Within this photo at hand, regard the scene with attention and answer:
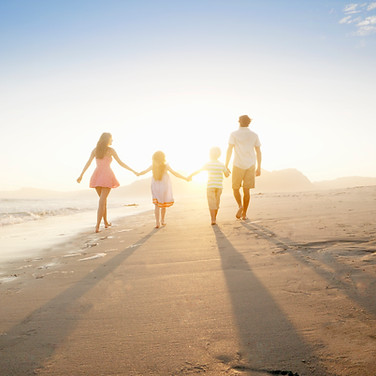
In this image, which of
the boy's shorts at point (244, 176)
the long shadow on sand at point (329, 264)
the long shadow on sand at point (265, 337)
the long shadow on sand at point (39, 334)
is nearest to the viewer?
the long shadow on sand at point (265, 337)

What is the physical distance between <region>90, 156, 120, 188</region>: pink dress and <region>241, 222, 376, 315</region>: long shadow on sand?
3757 mm

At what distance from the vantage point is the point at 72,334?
1.68 m

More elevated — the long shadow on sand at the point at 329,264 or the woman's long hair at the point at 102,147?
the woman's long hair at the point at 102,147

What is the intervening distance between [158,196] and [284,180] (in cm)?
6363

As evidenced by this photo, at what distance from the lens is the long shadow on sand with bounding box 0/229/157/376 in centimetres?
143

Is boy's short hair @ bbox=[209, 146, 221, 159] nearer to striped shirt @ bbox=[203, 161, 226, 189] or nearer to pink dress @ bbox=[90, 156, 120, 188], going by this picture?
striped shirt @ bbox=[203, 161, 226, 189]

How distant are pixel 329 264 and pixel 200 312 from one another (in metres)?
1.37

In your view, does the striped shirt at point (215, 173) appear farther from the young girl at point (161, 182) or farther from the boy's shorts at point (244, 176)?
the young girl at point (161, 182)

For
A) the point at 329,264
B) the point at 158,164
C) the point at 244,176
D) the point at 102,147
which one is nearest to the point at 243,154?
the point at 244,176

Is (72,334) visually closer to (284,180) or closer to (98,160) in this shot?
(98,160)

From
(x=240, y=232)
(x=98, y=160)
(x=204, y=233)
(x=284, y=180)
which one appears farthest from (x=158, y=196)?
(x=284, y=180)

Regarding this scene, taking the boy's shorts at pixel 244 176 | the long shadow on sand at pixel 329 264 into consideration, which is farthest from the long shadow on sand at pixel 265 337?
the boy's shorts at pixel 244 176

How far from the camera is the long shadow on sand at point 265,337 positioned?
4.23 ft

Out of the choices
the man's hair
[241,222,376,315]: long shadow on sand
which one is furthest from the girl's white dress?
[241,222,376,315]: long shadow on sand
